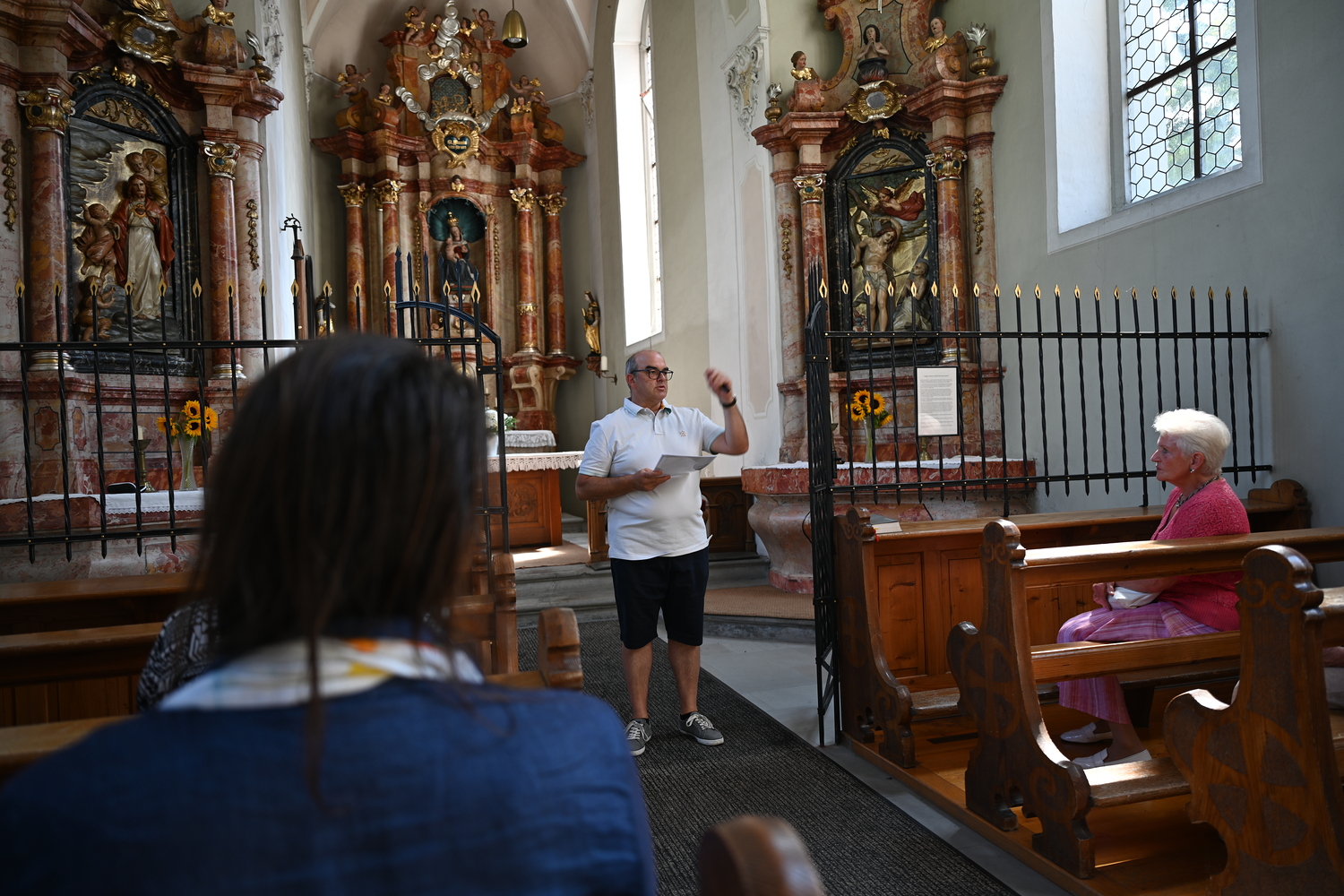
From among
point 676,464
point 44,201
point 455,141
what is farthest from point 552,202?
point 676,464

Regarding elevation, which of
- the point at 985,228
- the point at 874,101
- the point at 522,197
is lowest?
A: the point at 985,228

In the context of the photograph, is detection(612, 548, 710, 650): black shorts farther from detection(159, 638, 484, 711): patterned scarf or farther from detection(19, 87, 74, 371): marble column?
detection(19, 87, 74, 371): marble column

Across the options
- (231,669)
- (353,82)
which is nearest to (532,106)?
(353,82)

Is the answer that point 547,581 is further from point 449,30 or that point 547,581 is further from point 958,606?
point 449,30

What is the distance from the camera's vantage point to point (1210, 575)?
3.25 m

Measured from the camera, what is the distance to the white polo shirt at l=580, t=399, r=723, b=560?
376cm

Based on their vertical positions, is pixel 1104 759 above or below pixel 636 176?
below

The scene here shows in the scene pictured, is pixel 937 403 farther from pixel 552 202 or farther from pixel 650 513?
pixel 552 202

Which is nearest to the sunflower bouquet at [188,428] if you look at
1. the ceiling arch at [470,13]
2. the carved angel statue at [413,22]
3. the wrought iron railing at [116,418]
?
the wrought iron railing at [116,418]

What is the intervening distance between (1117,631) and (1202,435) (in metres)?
0.75

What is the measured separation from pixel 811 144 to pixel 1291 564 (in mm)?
6614

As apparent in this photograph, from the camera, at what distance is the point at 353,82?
12.2 m

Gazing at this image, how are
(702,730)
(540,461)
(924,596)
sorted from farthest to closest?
Answer: (540,461) → (924,596) → (702,730)

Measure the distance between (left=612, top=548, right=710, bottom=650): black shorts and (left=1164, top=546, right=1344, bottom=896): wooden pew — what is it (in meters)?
Answer: 1.94
